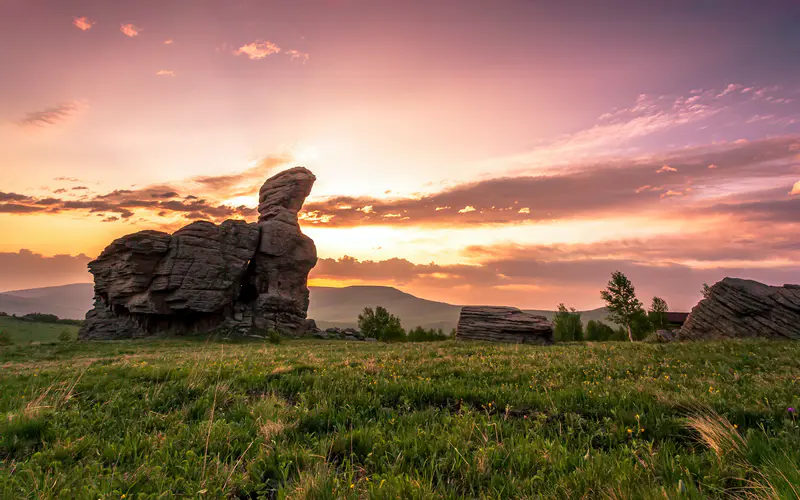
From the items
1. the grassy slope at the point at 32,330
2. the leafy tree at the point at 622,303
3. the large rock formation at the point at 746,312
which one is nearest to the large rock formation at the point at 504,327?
the large rock formation at the point at 746,312

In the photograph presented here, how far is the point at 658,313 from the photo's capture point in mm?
74562

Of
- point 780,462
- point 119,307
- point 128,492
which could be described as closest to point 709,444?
point 780,462

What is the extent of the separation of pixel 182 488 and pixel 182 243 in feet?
224

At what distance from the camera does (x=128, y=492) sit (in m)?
3.20

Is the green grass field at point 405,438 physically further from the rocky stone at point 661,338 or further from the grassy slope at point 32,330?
the grassy slope at point 32,330

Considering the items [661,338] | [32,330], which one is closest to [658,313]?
[661,338]

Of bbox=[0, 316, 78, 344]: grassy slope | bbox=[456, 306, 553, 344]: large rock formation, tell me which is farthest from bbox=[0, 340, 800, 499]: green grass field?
bbox=[0, 316, 78, 344]: grassy slope

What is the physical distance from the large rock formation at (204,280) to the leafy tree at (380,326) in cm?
2325

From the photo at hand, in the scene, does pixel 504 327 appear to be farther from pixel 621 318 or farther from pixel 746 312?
pixel 621 318

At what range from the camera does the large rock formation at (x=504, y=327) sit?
2798 cm

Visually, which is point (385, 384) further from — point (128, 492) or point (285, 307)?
point (285, 307)

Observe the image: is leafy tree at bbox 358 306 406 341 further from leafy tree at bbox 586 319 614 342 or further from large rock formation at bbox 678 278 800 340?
large rock formation at bbox 678 278 800 340

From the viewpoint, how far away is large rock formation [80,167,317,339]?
192ft

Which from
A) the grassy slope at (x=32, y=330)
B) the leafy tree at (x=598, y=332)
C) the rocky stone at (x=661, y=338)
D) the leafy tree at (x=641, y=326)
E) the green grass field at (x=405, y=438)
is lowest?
the grassy slope at (x=32, y=330)
